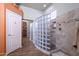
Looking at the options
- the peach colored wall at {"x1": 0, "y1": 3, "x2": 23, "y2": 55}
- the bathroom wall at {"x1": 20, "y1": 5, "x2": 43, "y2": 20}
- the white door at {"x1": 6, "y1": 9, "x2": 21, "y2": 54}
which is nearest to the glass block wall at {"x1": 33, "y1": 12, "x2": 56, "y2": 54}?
the bathroom wall at {"x1": 20, "y1": 5, "x2": 43, "y2": 20}

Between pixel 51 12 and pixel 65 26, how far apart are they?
0.39m

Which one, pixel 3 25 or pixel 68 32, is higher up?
pixel 3 25

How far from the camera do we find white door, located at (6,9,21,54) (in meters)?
2.04

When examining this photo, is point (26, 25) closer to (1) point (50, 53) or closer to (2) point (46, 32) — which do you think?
(2) point (46, 32)

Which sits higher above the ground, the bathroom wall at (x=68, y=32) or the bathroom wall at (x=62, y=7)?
the bathroom wall at (x=62, y=7)

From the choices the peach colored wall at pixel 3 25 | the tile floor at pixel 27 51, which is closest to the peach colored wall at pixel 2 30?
the peach colored wall at pixel 3 25

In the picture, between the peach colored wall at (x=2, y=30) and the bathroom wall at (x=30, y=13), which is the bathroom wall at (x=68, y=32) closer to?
the bathroom wall at (x=30, y=13)

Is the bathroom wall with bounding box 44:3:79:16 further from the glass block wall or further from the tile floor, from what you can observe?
the tile floor

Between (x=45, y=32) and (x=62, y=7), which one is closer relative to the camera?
(x=62, y=7)

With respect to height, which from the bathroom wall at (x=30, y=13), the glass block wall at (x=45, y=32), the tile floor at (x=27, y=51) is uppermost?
the bathroom wall at (x=30, y=13)

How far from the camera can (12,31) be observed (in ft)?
6.84

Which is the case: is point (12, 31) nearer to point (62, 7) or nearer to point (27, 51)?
point (27, 51)

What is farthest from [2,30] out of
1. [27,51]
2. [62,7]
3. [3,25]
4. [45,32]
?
[62,7]

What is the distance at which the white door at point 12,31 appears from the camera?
6.71ft
